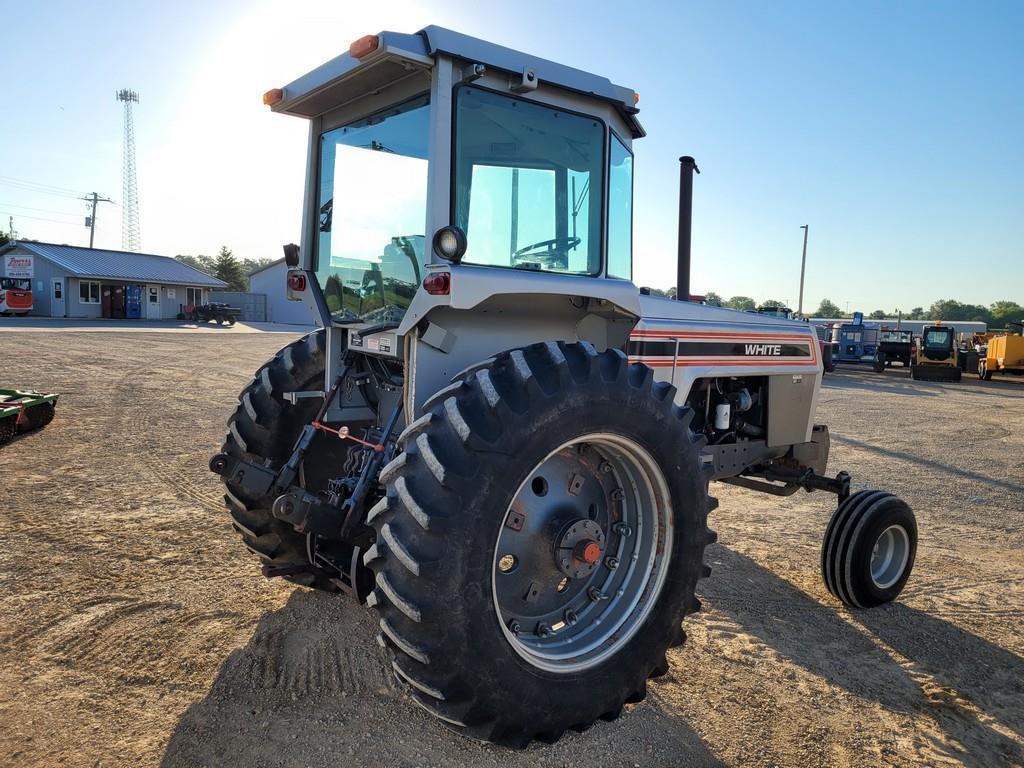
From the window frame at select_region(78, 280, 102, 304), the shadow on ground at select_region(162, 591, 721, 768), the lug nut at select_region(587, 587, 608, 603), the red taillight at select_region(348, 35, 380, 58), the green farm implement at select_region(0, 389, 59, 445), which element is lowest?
the shadow on ground at select_region(162, 591, 721, 768)

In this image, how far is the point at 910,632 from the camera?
4.02 metres

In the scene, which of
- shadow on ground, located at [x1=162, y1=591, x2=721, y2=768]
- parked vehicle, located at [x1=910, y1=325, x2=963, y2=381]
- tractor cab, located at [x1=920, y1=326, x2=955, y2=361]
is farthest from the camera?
tractor cab, located at [x1=920, y1=326, x2=955, y2=361]

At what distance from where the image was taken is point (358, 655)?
3461 mm

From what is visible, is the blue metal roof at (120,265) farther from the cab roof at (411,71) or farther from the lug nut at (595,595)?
the lug nut at (595,595)

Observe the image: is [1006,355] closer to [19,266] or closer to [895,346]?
[895,346]

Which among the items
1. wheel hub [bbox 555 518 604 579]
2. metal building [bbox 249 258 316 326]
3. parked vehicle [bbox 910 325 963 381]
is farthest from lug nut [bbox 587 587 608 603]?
metal building [bbox 249 258 316 326]

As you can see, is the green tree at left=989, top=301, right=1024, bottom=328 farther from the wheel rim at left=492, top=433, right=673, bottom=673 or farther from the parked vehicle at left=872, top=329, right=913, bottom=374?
the wheel rim at left=492, top=433, right=673, bottom=673

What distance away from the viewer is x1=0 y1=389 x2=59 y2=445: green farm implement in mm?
7500

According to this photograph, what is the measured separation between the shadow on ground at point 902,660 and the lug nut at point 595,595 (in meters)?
1.23

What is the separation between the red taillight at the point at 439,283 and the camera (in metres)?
2.74

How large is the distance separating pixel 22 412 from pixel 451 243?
289 inches

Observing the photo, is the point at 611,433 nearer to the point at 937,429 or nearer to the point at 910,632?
the point at 910,632

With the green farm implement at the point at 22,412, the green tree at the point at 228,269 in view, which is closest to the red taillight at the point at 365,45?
the green farm implement at the point at 22,412

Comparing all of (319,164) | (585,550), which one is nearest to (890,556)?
(585,550)
